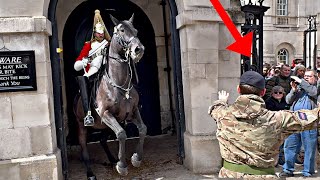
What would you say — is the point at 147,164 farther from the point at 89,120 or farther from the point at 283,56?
the point at 283,56

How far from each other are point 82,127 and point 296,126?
399 cm

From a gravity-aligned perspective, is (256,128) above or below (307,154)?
above

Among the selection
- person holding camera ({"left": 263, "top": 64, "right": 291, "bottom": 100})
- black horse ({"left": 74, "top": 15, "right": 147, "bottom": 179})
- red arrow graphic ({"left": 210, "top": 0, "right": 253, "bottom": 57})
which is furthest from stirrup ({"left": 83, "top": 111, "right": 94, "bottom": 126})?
person holding camera ({"left": 263, "top": 64, "right": 291, "bottom": 100})

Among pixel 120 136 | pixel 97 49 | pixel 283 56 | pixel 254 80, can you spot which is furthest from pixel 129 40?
pixel 283 56

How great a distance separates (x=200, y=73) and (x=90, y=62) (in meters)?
1.90

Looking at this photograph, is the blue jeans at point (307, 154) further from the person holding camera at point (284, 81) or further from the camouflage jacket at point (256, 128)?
the camouflage jacket at point (256, 128)

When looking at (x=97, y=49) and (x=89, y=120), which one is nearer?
(x=89, y=120)

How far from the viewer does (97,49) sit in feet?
18.0

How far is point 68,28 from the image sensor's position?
7797 mm

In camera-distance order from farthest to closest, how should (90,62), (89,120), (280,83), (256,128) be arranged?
(280,83)
(90,62)
(89,120)
(256,128)

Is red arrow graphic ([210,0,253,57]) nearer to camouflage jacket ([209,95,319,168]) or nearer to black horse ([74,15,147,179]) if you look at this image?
black horse ([74,15,147,179])

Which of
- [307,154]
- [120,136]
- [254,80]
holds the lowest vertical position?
[307,154]

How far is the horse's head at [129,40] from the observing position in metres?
4.51

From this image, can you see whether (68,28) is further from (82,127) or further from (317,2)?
(317,2)
